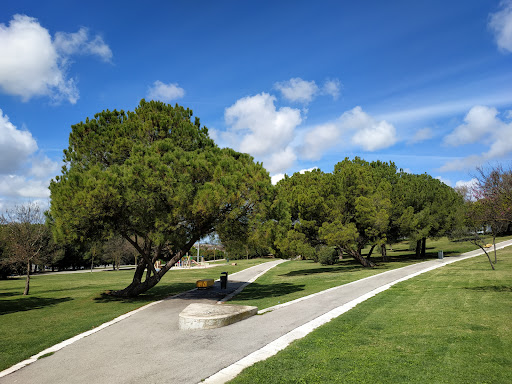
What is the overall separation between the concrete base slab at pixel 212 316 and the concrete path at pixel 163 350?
243 mm

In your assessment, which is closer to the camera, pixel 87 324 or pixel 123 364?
pixel 123 364

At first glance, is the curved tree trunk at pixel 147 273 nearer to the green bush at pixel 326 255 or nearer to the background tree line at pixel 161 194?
the background tree line at pixel 161 194

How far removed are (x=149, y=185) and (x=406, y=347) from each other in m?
10.9

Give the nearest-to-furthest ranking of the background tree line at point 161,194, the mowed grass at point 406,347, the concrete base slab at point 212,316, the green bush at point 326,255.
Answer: the mowed grass at point 406,347
the concrete base slab at point 212,316
the background tree line at point 161,194
the green bush at point 326,255

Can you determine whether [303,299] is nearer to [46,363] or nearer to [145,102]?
[46,363]

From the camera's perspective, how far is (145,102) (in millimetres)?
17938

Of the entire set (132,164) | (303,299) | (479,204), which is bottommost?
(303,299)

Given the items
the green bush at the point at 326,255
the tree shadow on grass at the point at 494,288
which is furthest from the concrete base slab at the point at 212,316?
the green bush at the point at 326,255

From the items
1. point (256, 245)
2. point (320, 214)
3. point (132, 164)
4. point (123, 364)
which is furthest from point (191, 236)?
point (320, 214)

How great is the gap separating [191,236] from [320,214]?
14.6 metres

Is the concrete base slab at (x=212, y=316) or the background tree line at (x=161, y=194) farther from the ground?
the background tree line at (x=161, y=194)

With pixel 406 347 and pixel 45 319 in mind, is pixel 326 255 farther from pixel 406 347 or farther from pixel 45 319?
pixel 406 347

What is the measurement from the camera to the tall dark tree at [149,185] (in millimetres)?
Answer: 13641

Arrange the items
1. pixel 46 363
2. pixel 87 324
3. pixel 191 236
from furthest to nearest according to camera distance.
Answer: pixel 191 236
pixel 87 324
pixel 46 363
